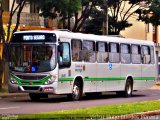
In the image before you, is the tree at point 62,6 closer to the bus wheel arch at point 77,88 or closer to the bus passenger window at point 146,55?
the bus passenger window at point 146,55

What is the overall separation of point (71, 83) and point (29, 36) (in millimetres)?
2965

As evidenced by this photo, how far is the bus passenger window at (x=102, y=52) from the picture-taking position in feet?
91.4

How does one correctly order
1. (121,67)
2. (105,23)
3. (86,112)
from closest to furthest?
(86,112) < (121,67) < (105,23)

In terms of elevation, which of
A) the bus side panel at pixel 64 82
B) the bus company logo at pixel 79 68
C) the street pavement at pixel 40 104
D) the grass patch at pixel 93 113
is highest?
the bus company logo at pixel 79 68

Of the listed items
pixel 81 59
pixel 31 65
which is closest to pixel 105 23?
pixel 81 59

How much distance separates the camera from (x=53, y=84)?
2409cm

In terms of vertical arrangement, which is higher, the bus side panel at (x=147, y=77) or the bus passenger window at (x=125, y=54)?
the bus passenger window at (x=125, y=54)

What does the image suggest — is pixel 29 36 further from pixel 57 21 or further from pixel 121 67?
pixel 57 21

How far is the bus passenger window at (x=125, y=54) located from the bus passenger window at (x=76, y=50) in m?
4.58

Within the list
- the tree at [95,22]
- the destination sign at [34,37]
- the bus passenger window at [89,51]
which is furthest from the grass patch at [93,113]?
the tree at [95,22]

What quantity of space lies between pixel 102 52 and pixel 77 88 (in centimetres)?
313

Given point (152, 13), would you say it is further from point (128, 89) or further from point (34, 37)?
point (34, 37)

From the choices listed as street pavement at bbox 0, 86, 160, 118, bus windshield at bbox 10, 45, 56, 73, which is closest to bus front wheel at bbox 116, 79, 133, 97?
street pavement at bbox 0, 86, 160, 118

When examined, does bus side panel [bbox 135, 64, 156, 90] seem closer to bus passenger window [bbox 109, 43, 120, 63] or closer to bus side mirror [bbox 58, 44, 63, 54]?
bus passenger window [bbox 109, 43, 120, 63]
